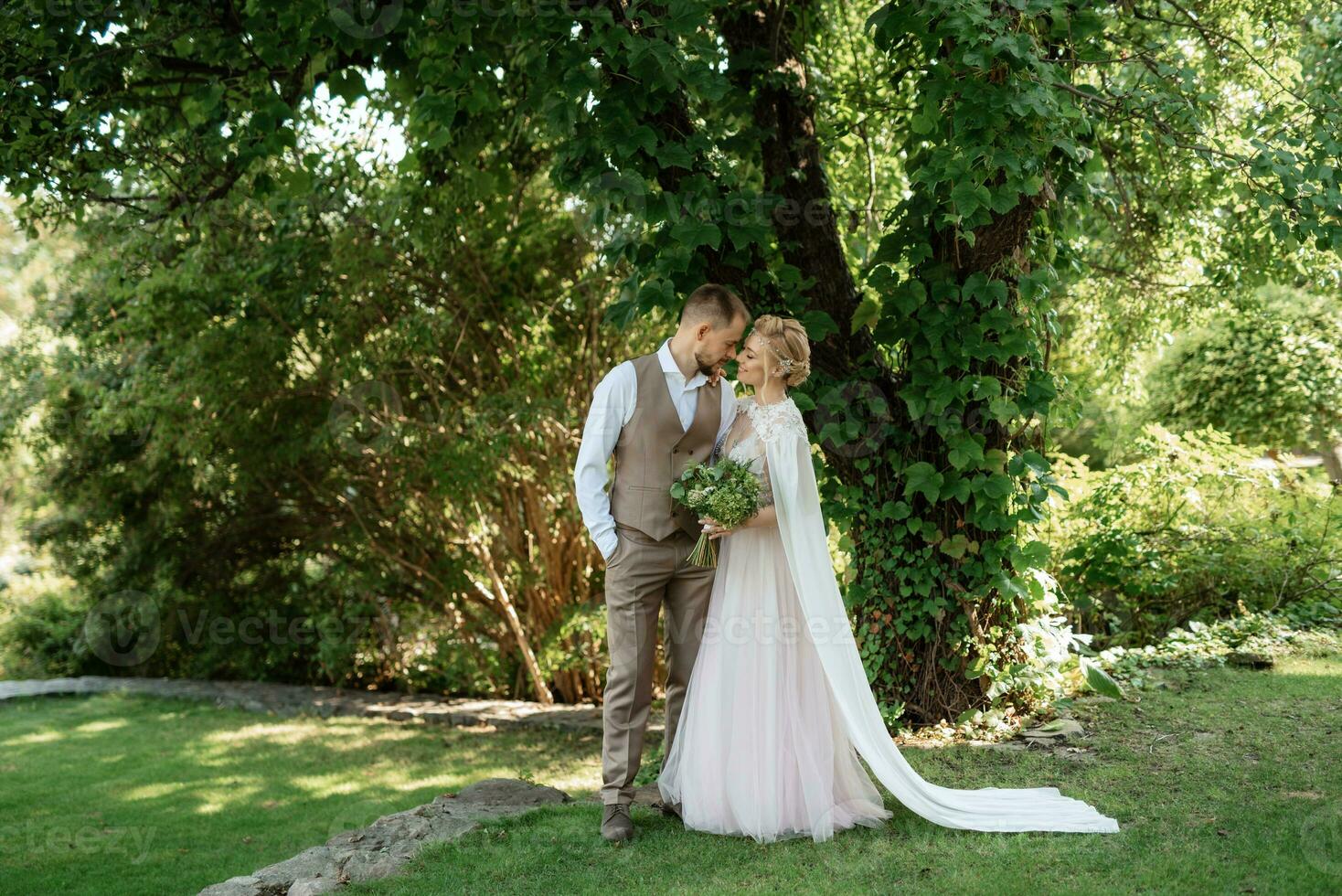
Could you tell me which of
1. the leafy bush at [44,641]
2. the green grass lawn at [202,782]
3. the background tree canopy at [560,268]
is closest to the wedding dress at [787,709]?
the background tree canopy at [560,268]

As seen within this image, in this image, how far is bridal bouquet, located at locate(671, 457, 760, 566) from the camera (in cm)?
353

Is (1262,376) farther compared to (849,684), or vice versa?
(1262,376)

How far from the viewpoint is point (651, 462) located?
373 centimetres

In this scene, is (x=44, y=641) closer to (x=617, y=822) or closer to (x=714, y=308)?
(x=617, y=822)

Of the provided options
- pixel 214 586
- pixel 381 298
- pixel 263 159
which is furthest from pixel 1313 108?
pixel 214 586

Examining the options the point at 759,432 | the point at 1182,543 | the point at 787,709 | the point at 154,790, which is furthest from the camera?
the point at 1182,543

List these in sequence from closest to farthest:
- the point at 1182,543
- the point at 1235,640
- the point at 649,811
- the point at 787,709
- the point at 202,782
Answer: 1. the point at 787,709
2. the point at 649,811
3. the point at 1235,640
4. the point at 202,782
5. the point at 1182,543

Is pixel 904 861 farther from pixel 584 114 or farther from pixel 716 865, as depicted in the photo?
pixel 584 114

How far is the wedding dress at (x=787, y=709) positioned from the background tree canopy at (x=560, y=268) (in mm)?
1191

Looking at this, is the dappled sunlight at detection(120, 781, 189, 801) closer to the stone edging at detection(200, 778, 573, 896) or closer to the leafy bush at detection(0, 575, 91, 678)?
the stone edging at detection(200, 778, 573, 896)

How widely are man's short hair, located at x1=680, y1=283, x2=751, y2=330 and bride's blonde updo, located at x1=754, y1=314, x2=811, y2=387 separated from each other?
11 centimetres

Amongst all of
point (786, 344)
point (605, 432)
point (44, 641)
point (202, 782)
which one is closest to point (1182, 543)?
point (786, 344)

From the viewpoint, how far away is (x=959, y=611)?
16.3 ft

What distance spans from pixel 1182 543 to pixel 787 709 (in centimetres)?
452
